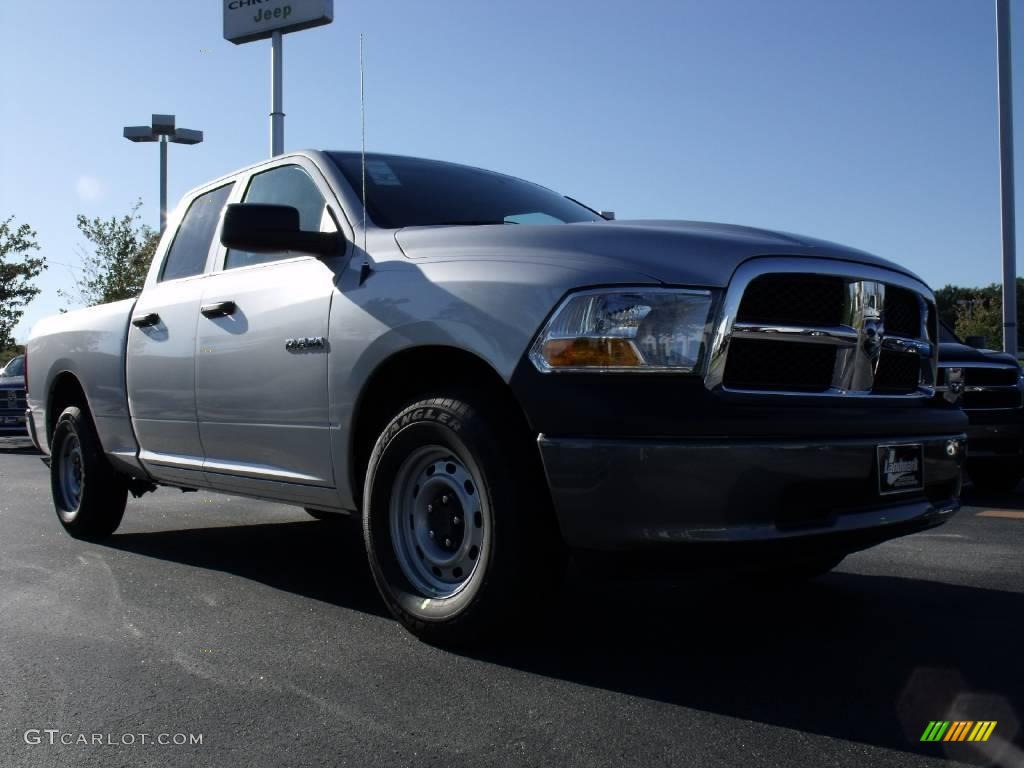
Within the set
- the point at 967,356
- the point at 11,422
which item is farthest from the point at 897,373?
the point at 11,422

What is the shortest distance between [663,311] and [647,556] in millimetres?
727

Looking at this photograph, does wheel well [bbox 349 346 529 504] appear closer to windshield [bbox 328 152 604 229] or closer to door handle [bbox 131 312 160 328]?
windshield [bbox 328 152 604 229]

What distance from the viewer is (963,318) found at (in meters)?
70.8

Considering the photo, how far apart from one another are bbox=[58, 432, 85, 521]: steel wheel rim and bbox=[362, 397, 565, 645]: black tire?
3177mm

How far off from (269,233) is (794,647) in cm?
242

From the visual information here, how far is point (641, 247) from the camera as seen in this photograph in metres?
3.29

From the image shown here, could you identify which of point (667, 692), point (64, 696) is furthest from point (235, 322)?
point (667, 692)

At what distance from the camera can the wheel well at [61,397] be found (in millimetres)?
6449

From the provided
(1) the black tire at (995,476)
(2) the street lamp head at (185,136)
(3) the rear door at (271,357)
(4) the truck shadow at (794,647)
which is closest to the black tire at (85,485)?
(4) the truck shadow at (794,647)

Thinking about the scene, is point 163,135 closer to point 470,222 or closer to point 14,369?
point 14,369

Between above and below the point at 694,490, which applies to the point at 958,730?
below

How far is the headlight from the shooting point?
308 cm

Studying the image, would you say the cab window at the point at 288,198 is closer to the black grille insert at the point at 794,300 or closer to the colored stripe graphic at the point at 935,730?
the black grille insert at the point at 794,300

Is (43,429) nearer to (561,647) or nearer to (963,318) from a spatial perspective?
(561,647)
